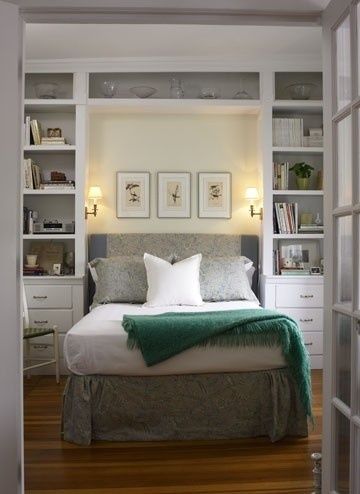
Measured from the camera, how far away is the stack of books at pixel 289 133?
16.5 ft

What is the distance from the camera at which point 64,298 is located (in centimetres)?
481

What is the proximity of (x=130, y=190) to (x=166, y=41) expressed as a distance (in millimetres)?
1495

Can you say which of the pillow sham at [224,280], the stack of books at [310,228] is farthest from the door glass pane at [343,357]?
the stack of books at [310,228]

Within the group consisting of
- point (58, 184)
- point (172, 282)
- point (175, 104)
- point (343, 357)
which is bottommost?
point (343, 357)

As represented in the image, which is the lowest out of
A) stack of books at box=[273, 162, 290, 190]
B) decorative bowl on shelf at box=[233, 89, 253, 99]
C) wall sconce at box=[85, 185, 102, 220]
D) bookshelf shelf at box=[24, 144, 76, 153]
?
wall sconce at box=[85, 185, 102, 220]

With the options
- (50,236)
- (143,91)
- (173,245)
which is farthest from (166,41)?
(50,236)

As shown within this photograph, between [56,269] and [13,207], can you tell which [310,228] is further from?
[13,207]

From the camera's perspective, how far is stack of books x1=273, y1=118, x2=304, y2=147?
5.03 m

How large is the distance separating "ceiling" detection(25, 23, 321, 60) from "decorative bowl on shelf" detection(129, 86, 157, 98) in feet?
0.96

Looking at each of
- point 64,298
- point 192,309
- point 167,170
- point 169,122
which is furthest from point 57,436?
point 169,122

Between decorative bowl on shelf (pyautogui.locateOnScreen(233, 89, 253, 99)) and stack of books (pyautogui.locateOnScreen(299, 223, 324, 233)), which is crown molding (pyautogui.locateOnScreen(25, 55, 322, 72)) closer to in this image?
decorative bowl on shelf (pyautogui.locateOnScreen(233, 89, 253, 99))

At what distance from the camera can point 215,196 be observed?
5250 mm

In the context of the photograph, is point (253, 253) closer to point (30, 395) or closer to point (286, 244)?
point (286, 244)


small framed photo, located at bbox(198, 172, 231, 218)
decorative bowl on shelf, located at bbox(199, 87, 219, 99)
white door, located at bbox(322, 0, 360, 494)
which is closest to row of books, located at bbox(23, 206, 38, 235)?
small framed photo, located at bbox(198, 172, 231, 218)
